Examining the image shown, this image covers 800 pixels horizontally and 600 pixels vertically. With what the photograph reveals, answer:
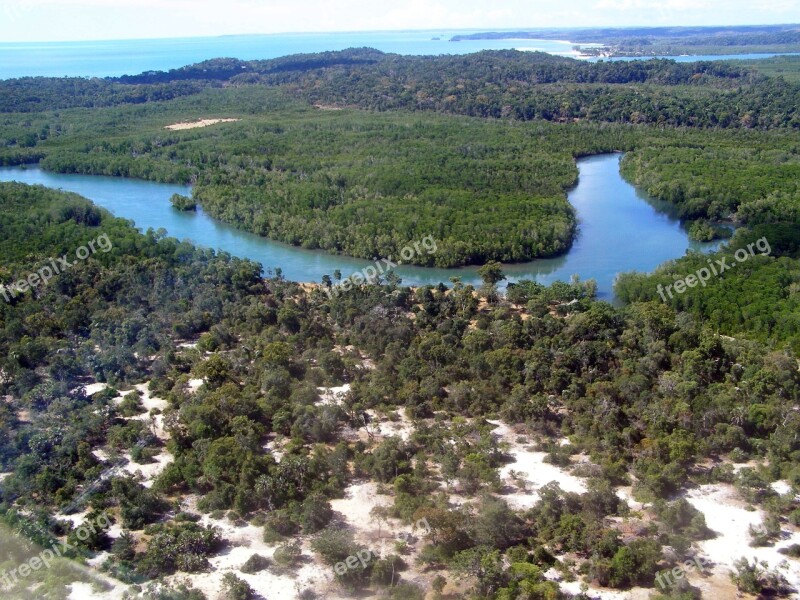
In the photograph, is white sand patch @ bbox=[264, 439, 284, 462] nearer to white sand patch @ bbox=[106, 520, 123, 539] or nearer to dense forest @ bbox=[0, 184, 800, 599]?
dense forest @ bbox=[0, 184, 800, 599]

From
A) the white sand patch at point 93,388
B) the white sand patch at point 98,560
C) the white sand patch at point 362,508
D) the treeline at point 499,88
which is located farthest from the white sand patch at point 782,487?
the treeline at point 499,88

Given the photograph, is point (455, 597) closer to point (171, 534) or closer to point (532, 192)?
point (171, 534)

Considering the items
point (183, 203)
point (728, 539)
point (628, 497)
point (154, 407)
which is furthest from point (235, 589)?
point (183, 203)

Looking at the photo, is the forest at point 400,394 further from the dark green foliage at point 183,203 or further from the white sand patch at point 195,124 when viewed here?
the white sand patch at point 195,124

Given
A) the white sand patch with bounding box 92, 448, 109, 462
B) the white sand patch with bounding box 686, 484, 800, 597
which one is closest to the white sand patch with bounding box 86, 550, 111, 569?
the white sand patch with bounding box 92, 448, 109, 462

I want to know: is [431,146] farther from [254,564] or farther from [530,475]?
[254,564]
